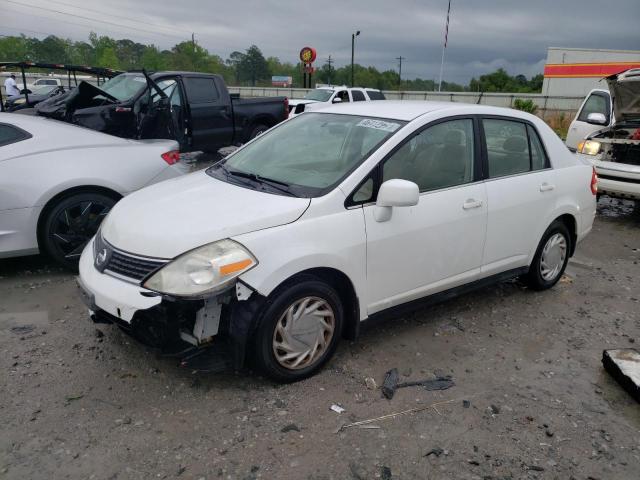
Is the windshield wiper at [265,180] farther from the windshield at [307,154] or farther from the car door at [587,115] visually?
the car door at [587,115]

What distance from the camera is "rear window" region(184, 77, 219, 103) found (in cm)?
967

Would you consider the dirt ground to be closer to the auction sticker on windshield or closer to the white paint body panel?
the white paint body panel

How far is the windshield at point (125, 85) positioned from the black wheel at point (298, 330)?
6979 mm

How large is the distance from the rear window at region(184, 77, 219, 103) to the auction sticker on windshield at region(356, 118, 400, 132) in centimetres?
669

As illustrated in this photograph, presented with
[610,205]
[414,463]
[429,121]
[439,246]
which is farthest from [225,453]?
[610,205]

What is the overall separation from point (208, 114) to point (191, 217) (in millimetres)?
7272

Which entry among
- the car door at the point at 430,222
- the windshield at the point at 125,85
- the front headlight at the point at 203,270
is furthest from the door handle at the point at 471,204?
the windshield at the point at 125,85

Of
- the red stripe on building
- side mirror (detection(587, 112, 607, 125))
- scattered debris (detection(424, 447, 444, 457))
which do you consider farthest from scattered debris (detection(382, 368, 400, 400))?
the red stripe on building

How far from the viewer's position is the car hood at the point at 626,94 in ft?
24.7

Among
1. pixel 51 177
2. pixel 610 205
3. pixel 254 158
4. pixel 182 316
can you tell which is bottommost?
pixel 610 205

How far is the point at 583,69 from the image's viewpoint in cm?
3850

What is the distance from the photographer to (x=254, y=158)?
156 inches

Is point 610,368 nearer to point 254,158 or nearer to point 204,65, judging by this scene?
point 254,158

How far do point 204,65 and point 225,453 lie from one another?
92.9 metres
